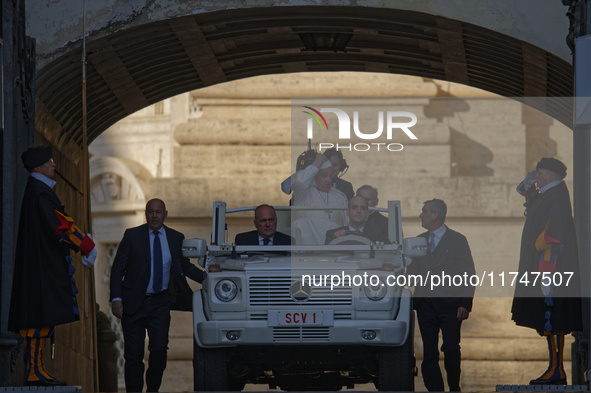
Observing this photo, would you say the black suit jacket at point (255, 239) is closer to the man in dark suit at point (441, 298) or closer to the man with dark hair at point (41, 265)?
the man in dark suit at point (441, 298)

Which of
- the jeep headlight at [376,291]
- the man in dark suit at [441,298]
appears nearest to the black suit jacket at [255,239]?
the man in dark suit at [441,298]

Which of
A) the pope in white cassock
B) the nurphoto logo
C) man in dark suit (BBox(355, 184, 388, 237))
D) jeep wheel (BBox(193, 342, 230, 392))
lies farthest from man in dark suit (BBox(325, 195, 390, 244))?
the nurphoto logo

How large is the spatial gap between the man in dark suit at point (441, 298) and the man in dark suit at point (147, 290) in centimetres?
220

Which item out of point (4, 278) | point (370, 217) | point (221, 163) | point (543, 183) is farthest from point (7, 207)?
point (221, 163)

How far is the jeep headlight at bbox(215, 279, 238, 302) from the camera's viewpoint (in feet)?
39.2

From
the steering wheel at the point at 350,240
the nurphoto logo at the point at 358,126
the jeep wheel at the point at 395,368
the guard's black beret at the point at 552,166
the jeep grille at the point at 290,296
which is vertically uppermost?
the nurphoto logo at the point at 358,126

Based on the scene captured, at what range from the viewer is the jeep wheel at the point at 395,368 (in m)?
11.9

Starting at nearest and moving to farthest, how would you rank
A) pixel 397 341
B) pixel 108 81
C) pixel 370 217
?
pixel 397 341 → pixel 370 217 → pixel 108 81

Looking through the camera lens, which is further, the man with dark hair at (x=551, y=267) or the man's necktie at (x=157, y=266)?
the man's necktie at (x=157, y=266)

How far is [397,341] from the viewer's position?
11797 mm

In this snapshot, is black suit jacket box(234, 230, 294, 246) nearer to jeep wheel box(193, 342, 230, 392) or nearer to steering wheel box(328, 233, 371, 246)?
steering wheel box(328, 233, 371, 246)

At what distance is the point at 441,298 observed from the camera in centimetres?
1331

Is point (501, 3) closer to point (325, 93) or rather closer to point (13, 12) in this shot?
point (13, 12)

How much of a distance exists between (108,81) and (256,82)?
284 inches
